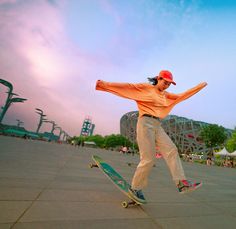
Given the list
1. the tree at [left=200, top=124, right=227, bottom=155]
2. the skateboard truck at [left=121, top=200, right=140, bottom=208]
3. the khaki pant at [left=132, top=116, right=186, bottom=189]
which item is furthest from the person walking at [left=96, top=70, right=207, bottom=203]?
the tree at [left=200, top=124, right=227, bottom=155]

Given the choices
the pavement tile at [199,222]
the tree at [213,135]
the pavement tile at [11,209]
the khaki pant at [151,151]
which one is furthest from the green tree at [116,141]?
the pavement tile at [11,209]

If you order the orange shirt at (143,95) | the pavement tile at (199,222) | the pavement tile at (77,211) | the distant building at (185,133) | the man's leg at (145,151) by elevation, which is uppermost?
→ the distant building at (185,133)

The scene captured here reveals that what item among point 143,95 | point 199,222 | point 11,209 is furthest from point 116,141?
point 11,209

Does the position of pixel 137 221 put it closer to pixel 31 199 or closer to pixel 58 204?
pixel 58 204

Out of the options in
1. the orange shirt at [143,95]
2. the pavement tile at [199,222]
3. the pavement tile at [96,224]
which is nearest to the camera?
the pavement tile at [96,224]

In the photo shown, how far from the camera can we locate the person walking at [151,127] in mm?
2918

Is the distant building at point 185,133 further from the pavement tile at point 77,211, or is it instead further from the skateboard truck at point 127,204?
the pavement tile at point 77,211

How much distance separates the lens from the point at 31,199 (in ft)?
8.86

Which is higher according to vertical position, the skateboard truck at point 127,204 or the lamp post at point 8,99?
the lamp post at point 8,99

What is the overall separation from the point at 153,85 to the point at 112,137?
95.1 m

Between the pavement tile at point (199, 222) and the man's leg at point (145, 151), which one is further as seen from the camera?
the man's leg at point (145, 151)

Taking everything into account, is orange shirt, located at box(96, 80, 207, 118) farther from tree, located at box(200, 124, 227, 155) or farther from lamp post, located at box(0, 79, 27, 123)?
lamp post, located at box(0, 79, 27, 123)

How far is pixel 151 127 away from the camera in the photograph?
9.91 feet

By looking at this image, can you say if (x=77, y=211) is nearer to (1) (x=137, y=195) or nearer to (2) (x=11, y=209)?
(2) (x=11, y=209)
